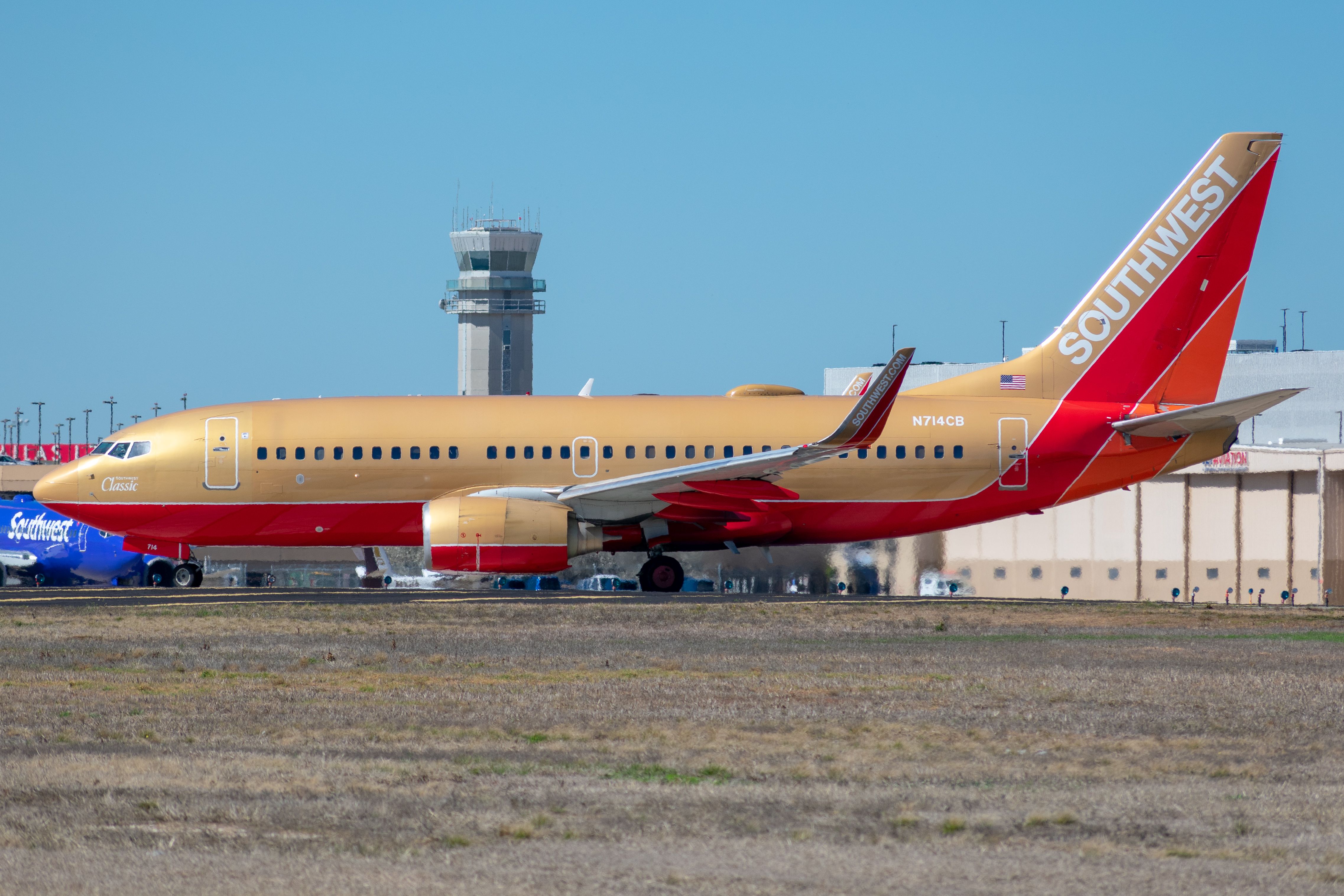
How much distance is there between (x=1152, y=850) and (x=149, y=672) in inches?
431

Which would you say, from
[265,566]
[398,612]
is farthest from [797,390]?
[265,566]

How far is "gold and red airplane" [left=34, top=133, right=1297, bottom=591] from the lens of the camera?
30281mm

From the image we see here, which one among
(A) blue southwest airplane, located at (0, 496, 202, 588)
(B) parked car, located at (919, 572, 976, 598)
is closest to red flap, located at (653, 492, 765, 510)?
(B) parked car, located at (919, 572, 976, 598)

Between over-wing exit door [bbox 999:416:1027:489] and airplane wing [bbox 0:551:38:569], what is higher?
over-wing exit door [bbox 999:416:1027:489]

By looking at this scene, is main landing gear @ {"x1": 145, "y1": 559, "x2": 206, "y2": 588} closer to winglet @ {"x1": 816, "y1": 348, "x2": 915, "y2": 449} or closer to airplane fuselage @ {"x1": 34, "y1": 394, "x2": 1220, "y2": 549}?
airplane fuselage @ {"x1": 34, "y1": 394, "x2": 1220, "y2": 549}

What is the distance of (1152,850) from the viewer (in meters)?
7.98

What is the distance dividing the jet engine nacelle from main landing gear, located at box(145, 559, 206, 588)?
660 centimetres

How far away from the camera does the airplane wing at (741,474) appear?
88.5ft

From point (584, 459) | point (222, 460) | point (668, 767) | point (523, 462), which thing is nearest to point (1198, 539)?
point (584, 459)

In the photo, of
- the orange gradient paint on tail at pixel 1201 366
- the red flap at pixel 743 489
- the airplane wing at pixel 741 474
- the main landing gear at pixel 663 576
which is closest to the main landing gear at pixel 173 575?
the airplane wing at pixel 741 474

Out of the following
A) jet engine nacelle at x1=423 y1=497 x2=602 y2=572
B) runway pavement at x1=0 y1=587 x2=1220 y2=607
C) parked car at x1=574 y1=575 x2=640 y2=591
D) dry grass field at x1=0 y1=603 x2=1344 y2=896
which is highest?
jet engine nacelle at x1=423 y1=497 x2=602 y2=572

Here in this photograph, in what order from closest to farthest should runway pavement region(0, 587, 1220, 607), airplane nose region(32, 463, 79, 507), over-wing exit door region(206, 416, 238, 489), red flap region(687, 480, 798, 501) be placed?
runway pavement region(0, 587, 1220, 607)
red flap region(687, 480, 798, 501)
over-wing exit door region(206, 416, 238, 489)
airplane nose region(32, 463, 79, 507)

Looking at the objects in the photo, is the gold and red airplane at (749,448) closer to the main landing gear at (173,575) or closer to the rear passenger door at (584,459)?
the rear passenger door at (584,459)

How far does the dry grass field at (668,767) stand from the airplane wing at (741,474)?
8125 millimetres
